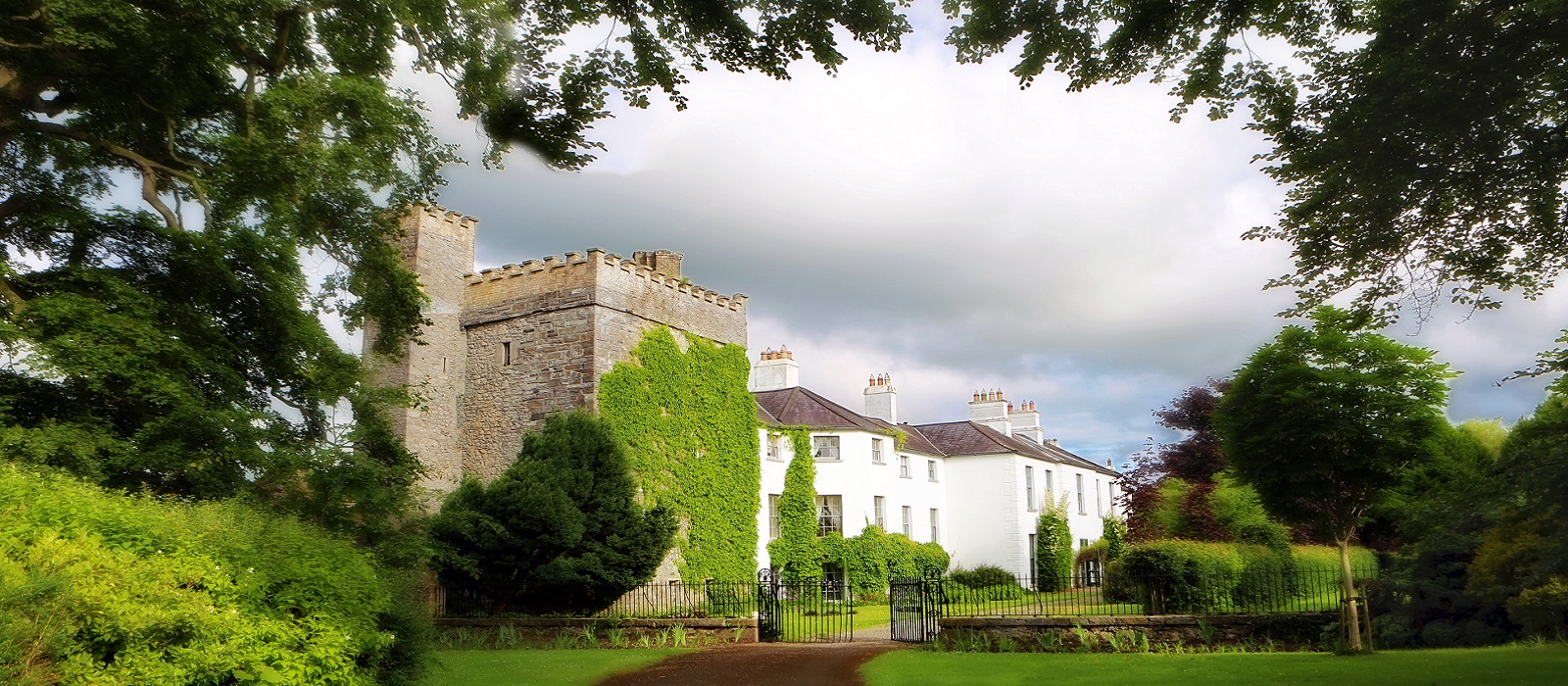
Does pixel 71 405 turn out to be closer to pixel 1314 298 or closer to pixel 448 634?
pixel 448 634

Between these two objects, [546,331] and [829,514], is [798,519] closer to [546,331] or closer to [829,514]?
[829,514]

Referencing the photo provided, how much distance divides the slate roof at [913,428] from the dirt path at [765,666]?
39.9 feet

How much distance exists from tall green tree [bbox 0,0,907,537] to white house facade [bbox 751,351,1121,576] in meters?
17.2

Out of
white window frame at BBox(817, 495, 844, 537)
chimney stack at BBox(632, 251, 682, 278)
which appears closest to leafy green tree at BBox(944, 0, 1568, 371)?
chimney stack at BBox(632, 251, 682, 278)

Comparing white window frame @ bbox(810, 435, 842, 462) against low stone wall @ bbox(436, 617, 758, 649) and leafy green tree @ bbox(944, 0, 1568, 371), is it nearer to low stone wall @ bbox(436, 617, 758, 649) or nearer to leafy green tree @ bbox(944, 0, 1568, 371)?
low stone wall @ bbox(436, 617, 758, 649)

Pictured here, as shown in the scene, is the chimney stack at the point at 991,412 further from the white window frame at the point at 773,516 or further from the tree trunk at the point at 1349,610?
the tree trunk at the point at 1349,610

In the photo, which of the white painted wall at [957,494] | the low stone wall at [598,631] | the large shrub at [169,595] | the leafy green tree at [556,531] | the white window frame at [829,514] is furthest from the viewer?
the white painted wall at [957,494]

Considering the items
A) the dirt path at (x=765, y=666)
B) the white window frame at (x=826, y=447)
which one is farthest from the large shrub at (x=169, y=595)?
the white window frame at (x=826, y=447)

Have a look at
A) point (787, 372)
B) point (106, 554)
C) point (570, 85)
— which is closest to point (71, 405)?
point (106, 554)

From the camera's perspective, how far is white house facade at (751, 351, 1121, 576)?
33.4m

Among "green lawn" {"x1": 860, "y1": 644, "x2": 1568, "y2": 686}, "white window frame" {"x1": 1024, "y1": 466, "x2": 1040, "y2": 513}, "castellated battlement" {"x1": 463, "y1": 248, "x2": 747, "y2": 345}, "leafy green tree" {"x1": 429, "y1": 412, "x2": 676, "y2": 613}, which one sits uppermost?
"castellated battlement" {"x1": 463, "y1": 248, "x2": 747, "y2": 345}

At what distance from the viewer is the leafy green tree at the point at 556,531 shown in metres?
21.4

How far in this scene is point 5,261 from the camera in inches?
503

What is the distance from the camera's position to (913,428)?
4412 cm
